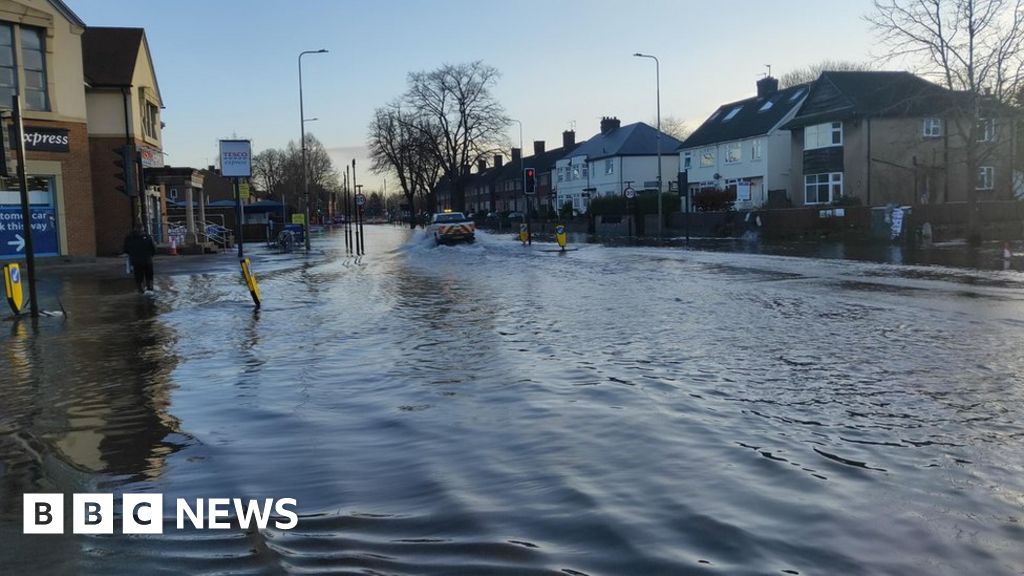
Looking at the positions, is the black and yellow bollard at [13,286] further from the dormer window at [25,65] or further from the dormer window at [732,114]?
the dormer window at [732,114]

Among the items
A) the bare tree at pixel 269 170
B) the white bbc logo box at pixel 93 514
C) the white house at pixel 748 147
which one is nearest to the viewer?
the white bbc logo box at pixel 93 514

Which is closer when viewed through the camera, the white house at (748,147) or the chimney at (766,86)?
the white house at (748,147)

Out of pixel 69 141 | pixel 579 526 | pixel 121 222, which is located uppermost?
pixel 69 141

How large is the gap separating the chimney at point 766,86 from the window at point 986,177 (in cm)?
1647

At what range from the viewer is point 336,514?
503cm

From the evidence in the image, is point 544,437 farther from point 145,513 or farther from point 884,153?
point 884,153

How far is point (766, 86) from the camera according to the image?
210 ft

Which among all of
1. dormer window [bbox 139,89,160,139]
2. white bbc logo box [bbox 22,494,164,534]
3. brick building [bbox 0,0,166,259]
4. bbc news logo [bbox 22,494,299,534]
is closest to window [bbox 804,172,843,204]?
dormer window [bbox 139,89,160,139]

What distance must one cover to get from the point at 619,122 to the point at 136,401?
3203 inches

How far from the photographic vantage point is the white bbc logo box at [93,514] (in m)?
4.82

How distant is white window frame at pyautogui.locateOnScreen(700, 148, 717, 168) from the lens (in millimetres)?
64188

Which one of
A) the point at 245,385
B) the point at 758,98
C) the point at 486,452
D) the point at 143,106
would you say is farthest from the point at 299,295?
the point at 758,98

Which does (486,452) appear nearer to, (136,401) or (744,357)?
(136,401)

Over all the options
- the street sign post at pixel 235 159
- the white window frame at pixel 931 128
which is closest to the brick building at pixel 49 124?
the street sign post at pixel 235 159
